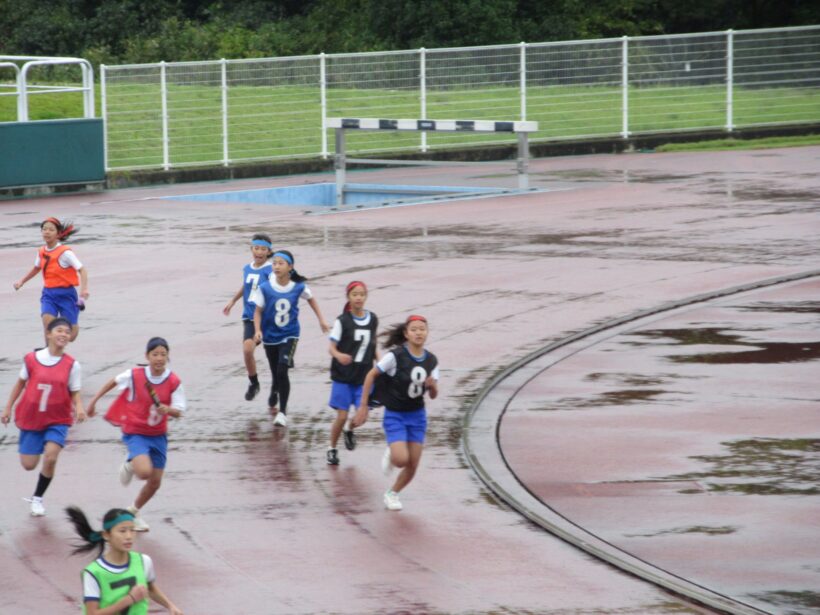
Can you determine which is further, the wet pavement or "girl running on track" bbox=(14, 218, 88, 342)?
"girl running on track" bbox=(14, 218, 88, 342)

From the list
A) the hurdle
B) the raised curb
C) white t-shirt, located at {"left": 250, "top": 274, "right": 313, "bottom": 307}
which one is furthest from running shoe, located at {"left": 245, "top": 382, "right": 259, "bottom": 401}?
the hurdle

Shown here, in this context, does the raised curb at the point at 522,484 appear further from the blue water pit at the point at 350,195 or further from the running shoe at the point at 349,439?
the blue water pit at the point at 350,195

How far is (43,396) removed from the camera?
10.4 meters

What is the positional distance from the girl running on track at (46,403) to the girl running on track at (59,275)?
4179mm

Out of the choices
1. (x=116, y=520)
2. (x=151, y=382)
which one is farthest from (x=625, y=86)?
(x=116, y=520)

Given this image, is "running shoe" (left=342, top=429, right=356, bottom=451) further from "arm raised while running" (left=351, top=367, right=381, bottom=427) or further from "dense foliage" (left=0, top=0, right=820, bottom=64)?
"dense foliage" (left=0, top=0, right=820, bottom=64)

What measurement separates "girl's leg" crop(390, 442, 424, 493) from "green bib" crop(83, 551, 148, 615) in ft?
11.5

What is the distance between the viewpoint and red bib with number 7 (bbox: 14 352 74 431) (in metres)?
10.4

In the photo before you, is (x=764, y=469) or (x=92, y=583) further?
(x=764, y=469)

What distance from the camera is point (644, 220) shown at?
24.5 m

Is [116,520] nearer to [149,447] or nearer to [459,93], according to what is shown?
[149,447]

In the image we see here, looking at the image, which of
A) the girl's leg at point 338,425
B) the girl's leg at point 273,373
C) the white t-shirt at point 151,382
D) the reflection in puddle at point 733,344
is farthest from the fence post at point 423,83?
the white t-shirt at point 151,382

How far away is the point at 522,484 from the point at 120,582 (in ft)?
15.1

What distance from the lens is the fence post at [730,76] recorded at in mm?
36281
